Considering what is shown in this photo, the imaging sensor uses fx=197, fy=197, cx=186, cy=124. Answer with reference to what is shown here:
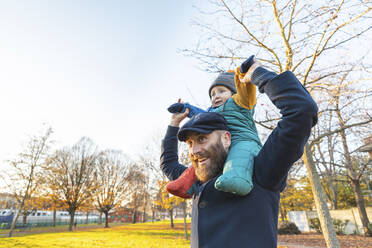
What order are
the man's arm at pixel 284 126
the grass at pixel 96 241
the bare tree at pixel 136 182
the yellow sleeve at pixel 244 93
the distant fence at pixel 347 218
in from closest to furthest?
the man's arm at pixel 284 126 < the yellow sleeve at pixel 244 93 < the grass at pixel 96 241 < the distant fence at pixel 347 218 < the bare tree at pixel 136 182

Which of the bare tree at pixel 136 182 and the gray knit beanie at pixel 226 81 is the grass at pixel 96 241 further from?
the bare tree at pixel 136 182

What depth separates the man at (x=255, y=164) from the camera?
3.33 feet

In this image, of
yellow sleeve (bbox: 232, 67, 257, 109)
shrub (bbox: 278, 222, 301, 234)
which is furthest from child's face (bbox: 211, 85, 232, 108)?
shrub (bbox: 278, 222, 301, 234)

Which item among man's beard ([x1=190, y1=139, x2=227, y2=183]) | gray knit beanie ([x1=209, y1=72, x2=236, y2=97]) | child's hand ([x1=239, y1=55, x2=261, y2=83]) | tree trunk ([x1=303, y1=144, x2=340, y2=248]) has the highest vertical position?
gray knit beanie ([x1=209, y1=72, x2=236, y2=97])

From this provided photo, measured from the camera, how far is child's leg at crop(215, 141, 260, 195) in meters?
1.03

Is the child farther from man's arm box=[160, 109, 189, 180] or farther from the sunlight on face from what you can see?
man's arm box=[160, 109, 189, 180]

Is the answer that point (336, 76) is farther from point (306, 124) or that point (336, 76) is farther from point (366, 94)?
point (306, 124)

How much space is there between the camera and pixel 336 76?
6.47 m

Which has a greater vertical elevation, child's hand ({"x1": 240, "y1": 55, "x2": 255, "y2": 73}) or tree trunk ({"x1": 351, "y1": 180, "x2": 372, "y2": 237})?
child's hand ({"x1": 240, "y1": 55, "x2": 255, "y2": 73})

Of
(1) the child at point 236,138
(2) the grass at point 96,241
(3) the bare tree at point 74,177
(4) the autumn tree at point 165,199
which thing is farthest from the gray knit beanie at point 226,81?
(3) the bare tree at point 74,177

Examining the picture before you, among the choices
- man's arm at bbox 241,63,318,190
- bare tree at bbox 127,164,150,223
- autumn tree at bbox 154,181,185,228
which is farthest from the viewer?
bare tree at bbox 127,164,150,223

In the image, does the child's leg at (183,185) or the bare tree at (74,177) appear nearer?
the child's leg at (183,185)

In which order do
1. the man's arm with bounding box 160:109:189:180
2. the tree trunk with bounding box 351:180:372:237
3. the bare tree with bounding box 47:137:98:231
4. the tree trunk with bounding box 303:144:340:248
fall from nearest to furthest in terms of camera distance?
the man's arm with bounding box 160:109:189:180 → the tree trunk with bounding box 303:144:340:248 → the tree trunk with bounding box 351:180:372:237 → the bare tree with bounding box 47:137:98:231

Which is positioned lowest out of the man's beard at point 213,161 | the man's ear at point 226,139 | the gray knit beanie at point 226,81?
the man's beard at point 213,161
